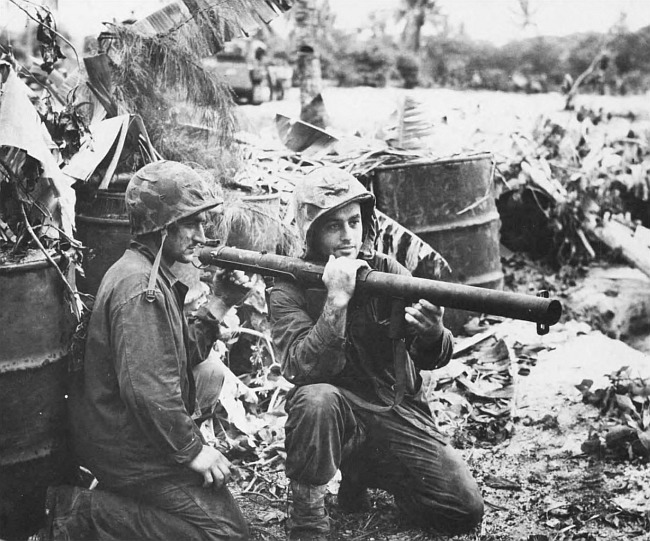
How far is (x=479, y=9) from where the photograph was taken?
17.1 metres

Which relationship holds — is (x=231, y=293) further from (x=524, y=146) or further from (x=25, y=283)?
(x=524, y=146)

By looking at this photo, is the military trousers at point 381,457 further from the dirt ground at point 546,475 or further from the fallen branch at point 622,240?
the fallen branch at point 622,240

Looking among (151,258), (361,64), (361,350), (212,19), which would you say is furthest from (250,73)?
(151,258)

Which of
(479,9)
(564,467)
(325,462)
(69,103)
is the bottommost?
(564,467)

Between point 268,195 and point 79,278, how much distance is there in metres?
1.32

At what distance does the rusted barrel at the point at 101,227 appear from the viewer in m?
4.46

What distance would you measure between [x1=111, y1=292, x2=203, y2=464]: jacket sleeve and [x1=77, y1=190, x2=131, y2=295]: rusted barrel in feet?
4.88

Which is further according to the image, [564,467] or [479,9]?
[479,9]

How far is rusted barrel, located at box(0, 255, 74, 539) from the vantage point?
3.25m

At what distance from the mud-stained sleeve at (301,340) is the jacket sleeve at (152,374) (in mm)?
504

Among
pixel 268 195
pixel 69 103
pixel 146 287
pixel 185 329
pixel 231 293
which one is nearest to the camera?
pixel 146 287

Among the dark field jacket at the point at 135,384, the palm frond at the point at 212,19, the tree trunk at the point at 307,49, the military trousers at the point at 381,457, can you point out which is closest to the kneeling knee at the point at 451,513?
the military trousers at the point at 381,457

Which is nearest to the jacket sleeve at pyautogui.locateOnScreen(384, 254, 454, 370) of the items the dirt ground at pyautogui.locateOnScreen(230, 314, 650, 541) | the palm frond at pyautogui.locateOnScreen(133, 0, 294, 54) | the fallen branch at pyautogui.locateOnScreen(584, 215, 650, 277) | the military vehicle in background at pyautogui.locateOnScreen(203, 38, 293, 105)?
the dirt ground at pyautogui.locateOnScreen(230, 314, 650, 541)

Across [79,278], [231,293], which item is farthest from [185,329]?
[79,278]
